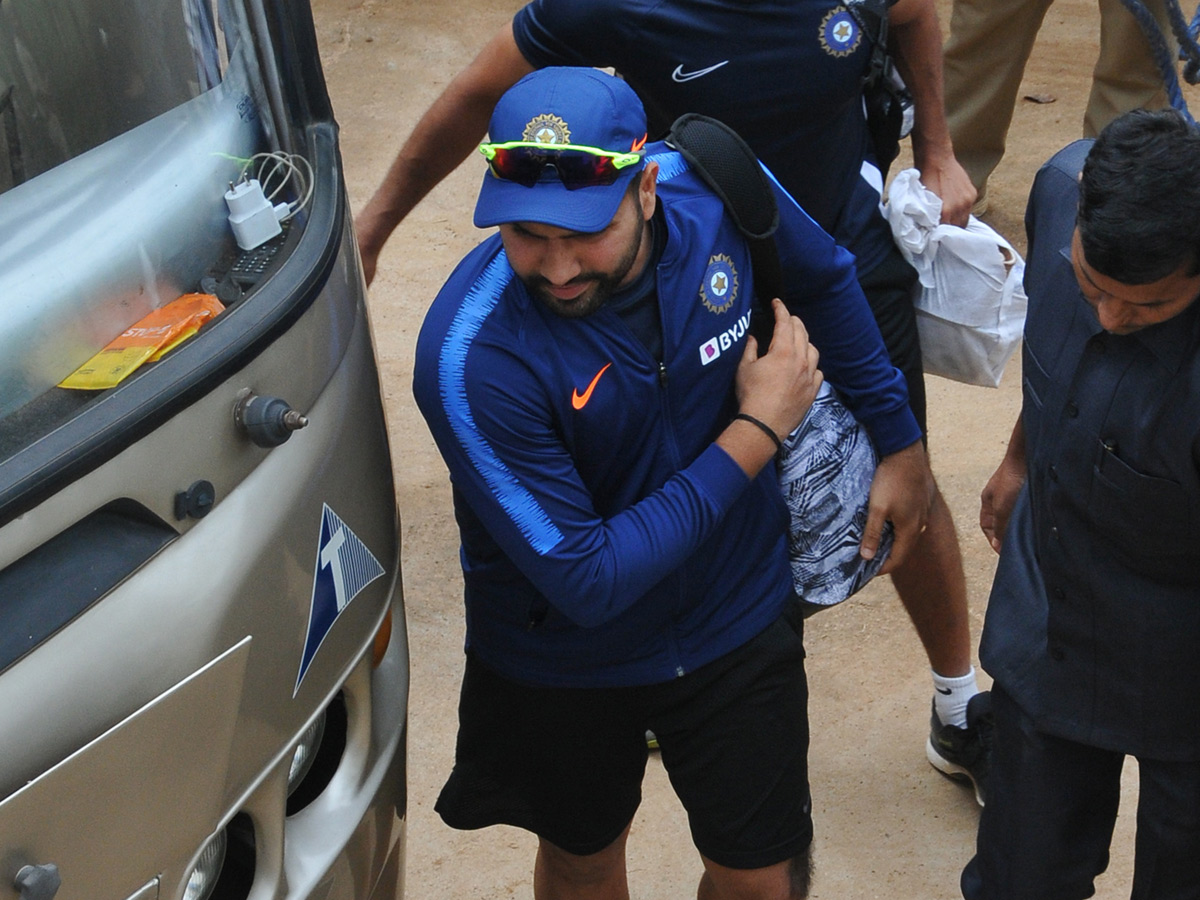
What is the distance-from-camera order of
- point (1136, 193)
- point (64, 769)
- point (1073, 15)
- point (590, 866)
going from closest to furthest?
1. point (64, 769)
2. point (1136, 193)
3. point (590, 866)
4. point (1073, 15)

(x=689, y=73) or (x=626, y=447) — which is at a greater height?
(x=689, y=73)

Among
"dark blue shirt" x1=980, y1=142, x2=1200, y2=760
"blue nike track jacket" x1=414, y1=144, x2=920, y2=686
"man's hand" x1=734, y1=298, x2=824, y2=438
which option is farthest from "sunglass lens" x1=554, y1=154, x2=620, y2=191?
"dark blue shirt" x1=980, y1=142, x2=1200, y2=760

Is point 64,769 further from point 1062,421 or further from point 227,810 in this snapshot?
point 1062,421

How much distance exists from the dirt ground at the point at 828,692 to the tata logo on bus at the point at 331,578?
4.65 feet

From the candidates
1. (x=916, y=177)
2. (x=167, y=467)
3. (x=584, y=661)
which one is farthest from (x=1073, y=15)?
(x=167, y=467)

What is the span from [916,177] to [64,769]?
2.24 metres

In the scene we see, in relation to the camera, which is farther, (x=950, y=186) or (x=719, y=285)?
(x=950, y=186)

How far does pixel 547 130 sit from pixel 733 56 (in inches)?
33.5

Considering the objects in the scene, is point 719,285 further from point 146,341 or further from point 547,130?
point 146,341

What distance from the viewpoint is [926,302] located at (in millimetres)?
3229

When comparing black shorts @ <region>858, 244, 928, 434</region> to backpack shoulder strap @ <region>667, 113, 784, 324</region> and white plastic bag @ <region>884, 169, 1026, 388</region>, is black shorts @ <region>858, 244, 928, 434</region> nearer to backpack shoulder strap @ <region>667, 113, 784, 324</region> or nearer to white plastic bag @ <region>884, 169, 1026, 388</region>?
white plastic bag @ <region>884, 169, 1026, 388</region>

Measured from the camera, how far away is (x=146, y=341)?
1.96m

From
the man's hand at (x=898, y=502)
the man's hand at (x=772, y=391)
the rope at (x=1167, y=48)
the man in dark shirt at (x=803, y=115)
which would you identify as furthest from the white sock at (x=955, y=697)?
the rope at (x=1167, y=48)

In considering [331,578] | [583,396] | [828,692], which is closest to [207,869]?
[331,578]
